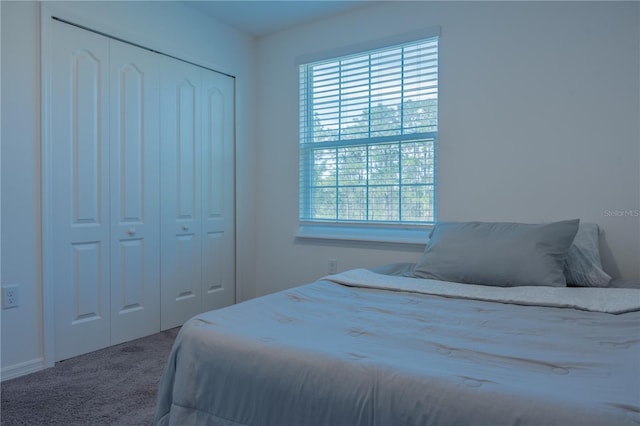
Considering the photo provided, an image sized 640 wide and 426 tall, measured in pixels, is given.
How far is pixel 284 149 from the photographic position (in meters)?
3.74

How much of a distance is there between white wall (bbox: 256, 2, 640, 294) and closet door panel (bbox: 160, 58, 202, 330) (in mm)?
1202

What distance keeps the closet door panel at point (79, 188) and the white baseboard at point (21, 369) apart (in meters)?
0.12

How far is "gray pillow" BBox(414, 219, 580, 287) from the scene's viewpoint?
6.61 ft

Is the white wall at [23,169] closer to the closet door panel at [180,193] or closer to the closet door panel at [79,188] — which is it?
the closet door panel at [79,188]

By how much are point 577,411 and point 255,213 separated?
130 inches

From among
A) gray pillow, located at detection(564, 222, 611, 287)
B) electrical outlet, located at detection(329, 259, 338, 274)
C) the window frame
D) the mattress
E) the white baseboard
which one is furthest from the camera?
electrical outlet, located at detection(329, 259, 338, 274)

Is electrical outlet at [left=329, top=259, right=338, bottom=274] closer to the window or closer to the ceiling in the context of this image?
the window

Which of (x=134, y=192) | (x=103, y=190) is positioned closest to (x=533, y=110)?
(x=134, y=192)

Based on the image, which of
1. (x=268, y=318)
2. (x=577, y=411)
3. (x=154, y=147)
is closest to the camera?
(x=577, y=411)

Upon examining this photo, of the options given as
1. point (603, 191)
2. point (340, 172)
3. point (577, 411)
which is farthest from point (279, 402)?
point (340, 172)

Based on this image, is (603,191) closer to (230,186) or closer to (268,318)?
(268,318)

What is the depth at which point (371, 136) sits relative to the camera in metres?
3.28

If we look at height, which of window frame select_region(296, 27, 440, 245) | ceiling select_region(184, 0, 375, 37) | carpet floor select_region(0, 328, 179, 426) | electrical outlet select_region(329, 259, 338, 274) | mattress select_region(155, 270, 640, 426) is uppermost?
ceiling select_region(184, 0, 375, 37)

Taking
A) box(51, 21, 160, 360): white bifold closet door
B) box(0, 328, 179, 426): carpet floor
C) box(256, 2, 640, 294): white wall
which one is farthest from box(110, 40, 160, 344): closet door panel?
box(256, 2, 640, 294): white wall
